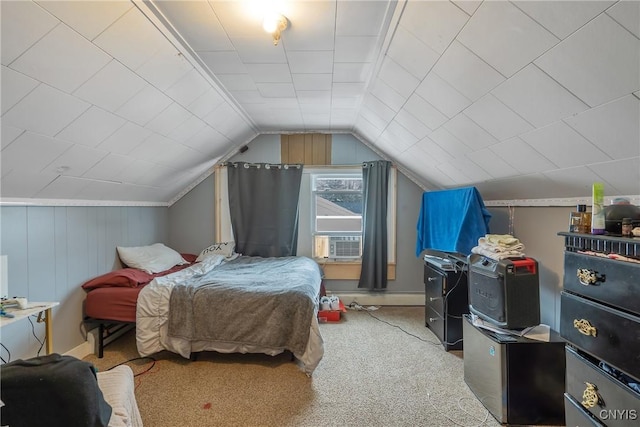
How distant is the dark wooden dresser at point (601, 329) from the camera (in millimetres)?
1072

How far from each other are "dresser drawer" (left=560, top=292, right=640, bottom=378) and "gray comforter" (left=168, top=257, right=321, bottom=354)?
5.28 ft

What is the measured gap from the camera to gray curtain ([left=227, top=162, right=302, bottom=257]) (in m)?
4.13

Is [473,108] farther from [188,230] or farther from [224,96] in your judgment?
[188,230]

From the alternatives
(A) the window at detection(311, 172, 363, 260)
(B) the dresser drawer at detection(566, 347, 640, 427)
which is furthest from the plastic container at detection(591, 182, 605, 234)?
(A) the window at detection(311, 172, 363, 260)

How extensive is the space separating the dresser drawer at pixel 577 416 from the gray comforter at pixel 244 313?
1573 mm

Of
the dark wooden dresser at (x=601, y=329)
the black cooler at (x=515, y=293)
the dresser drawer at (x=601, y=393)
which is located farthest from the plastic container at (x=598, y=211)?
the black cooler at (x=515, y=293)

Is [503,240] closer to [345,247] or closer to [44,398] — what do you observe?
[345,247]

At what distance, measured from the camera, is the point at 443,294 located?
2.89 metres

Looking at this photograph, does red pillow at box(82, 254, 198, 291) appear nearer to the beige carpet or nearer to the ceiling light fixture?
the beige carpet

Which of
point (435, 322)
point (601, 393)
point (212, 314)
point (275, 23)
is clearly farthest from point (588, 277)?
point (212, 314)

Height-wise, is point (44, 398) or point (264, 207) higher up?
point (264, 207)

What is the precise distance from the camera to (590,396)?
1.21 m

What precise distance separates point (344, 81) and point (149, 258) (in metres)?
2.73

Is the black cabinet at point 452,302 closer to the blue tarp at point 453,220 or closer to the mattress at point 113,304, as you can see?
the blue tarp at point 453,220
